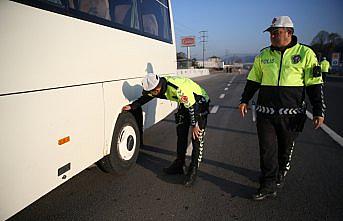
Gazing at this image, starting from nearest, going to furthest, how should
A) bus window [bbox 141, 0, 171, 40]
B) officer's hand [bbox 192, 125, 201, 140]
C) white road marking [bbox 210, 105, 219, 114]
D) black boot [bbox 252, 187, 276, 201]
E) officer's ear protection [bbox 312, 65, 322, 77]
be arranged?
officer's ear protection [bbox 312, 65, 322, 77], black boot [bbox 252, 187, 276, 201], officer's hand [bbox 192, 125, 201, 140], bus window [bbox 141, 0, 171, 40], white road marking [bbox 210, 105, 219, 114]

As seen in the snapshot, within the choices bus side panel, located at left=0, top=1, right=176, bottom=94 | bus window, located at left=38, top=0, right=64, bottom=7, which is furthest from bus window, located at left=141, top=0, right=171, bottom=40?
bus window, located at left=38, top=0, right=64, bottom=7

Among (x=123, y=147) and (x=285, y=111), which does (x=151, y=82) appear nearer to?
(x=123, y=147)

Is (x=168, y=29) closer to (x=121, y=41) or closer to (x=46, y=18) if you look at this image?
(x=121, y=41)

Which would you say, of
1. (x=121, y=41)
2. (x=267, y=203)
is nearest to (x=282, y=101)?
(x=267, y=203)

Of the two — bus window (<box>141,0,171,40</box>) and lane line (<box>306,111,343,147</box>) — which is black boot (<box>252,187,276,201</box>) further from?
bus window (<box>141,0,171,40</box>)

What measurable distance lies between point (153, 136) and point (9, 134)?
421cm

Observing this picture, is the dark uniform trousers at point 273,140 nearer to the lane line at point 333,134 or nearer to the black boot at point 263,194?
the black boot at point 263,194

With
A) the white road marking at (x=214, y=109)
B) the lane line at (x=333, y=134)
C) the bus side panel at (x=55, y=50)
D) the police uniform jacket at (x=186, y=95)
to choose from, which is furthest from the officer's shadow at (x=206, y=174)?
the white road marking at (x=214, y=109)

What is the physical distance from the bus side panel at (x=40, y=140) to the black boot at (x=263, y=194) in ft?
6.66

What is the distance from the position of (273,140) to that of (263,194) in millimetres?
667

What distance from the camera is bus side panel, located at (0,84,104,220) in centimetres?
195

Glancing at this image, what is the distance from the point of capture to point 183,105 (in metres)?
3.55

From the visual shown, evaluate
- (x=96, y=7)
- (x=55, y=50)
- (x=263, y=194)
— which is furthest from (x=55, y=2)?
(x=263, y=194)

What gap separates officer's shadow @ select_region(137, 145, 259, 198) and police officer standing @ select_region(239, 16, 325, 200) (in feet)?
0.97
